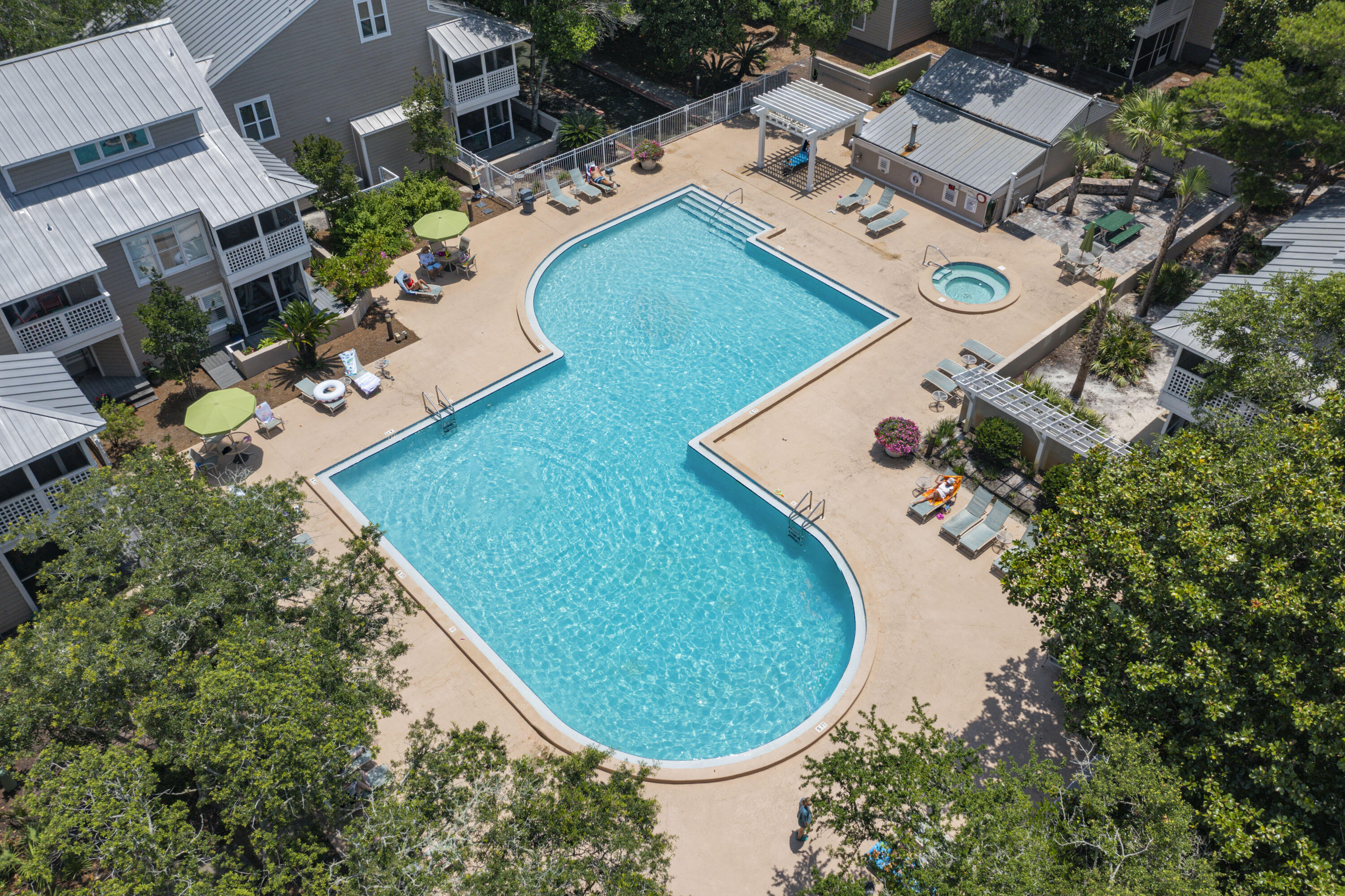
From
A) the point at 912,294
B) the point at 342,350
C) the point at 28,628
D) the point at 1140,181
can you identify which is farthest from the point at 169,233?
the point at 1140,181

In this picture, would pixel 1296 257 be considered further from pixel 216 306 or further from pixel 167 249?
pixel 167 249

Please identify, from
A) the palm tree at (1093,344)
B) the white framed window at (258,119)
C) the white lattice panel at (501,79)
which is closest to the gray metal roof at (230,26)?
the white framed window at (258,119)

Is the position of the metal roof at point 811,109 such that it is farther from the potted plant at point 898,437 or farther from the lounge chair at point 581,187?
the potted plant at point 898,437

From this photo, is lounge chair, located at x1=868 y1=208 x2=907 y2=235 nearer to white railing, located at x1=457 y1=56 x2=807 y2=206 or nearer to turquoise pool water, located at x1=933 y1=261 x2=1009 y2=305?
turquoise pool water, located at x1=933 y1=261 x2=1009 y2=305

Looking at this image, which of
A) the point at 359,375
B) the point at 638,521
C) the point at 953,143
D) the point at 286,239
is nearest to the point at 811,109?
the point at 953,143

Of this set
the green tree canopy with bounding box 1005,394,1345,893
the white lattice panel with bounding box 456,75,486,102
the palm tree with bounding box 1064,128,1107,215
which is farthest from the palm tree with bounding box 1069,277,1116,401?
the white lattice panel with bounding box 456,75,486,102
